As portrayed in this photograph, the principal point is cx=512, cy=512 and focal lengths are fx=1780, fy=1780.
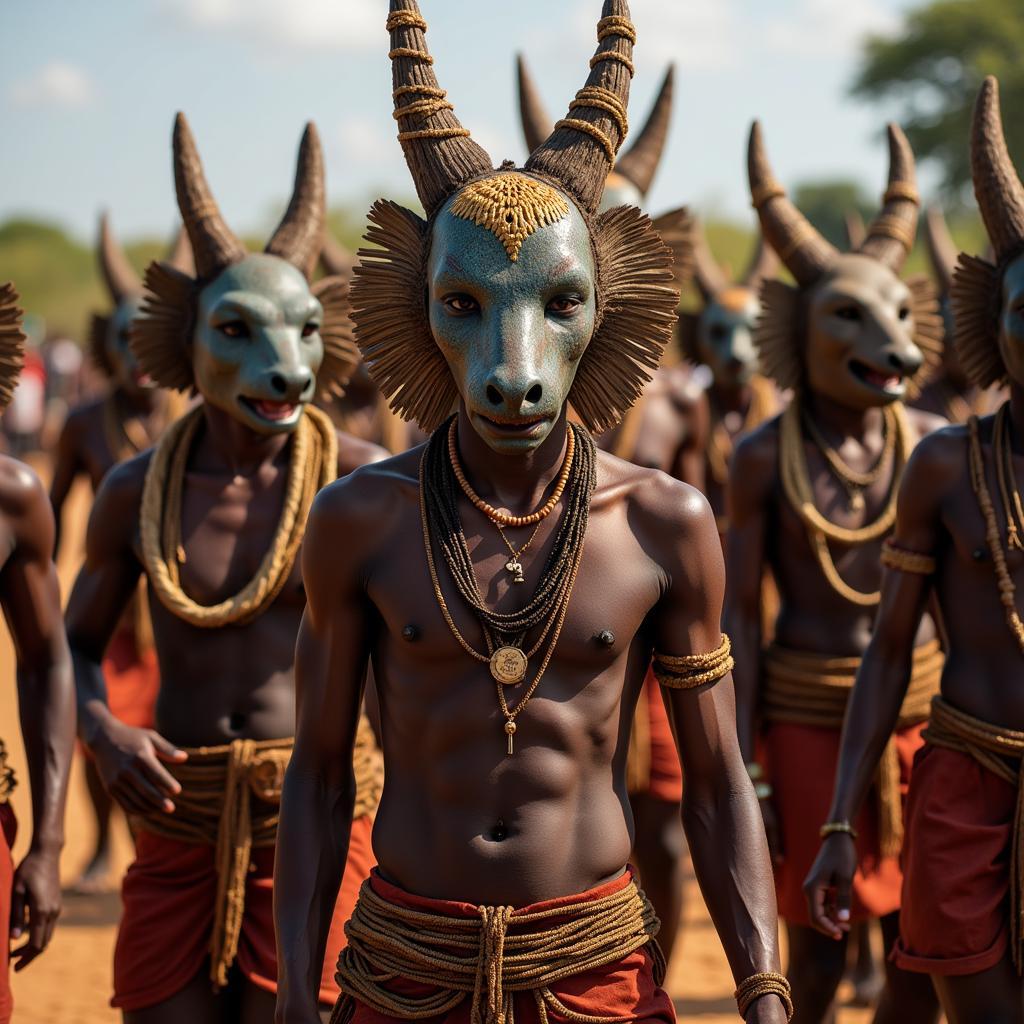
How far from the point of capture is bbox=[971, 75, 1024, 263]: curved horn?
15.8ft

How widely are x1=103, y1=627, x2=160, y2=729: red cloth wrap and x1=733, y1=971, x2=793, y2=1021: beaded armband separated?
532 centimetres

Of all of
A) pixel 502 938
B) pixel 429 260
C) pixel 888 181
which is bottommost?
pixel 502 938

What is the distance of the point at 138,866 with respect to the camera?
5.09m

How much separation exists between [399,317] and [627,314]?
453 millimetres

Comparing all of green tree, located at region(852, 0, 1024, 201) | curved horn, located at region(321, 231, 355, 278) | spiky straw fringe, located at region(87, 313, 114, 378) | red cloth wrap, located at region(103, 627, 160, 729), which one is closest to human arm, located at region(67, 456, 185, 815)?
red cloth wrap, located at region(103, 627, 160, 729)

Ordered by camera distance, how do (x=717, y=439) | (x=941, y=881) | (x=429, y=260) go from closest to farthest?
(x=429, y=260) < (x=941, y=881) < (x=717, y=439)

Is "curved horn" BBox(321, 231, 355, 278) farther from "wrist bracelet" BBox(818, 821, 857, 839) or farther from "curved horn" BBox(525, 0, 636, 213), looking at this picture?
"curved horn" BBox(525, 0, 636, 213)

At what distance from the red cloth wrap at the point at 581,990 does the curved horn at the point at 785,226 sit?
11.4 feet

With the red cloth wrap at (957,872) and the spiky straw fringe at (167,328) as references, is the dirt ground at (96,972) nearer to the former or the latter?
the red cloth wrap at (957,872)

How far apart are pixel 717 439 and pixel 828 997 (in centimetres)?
465

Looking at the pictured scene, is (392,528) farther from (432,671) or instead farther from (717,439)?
(717,439)

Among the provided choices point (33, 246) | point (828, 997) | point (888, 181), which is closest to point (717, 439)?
point (888, 181)

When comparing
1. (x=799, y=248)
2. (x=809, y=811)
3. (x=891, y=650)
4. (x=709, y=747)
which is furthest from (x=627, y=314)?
(x=799, y=248)

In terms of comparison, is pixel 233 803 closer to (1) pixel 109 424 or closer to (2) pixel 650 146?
(2) pixel 650 146
